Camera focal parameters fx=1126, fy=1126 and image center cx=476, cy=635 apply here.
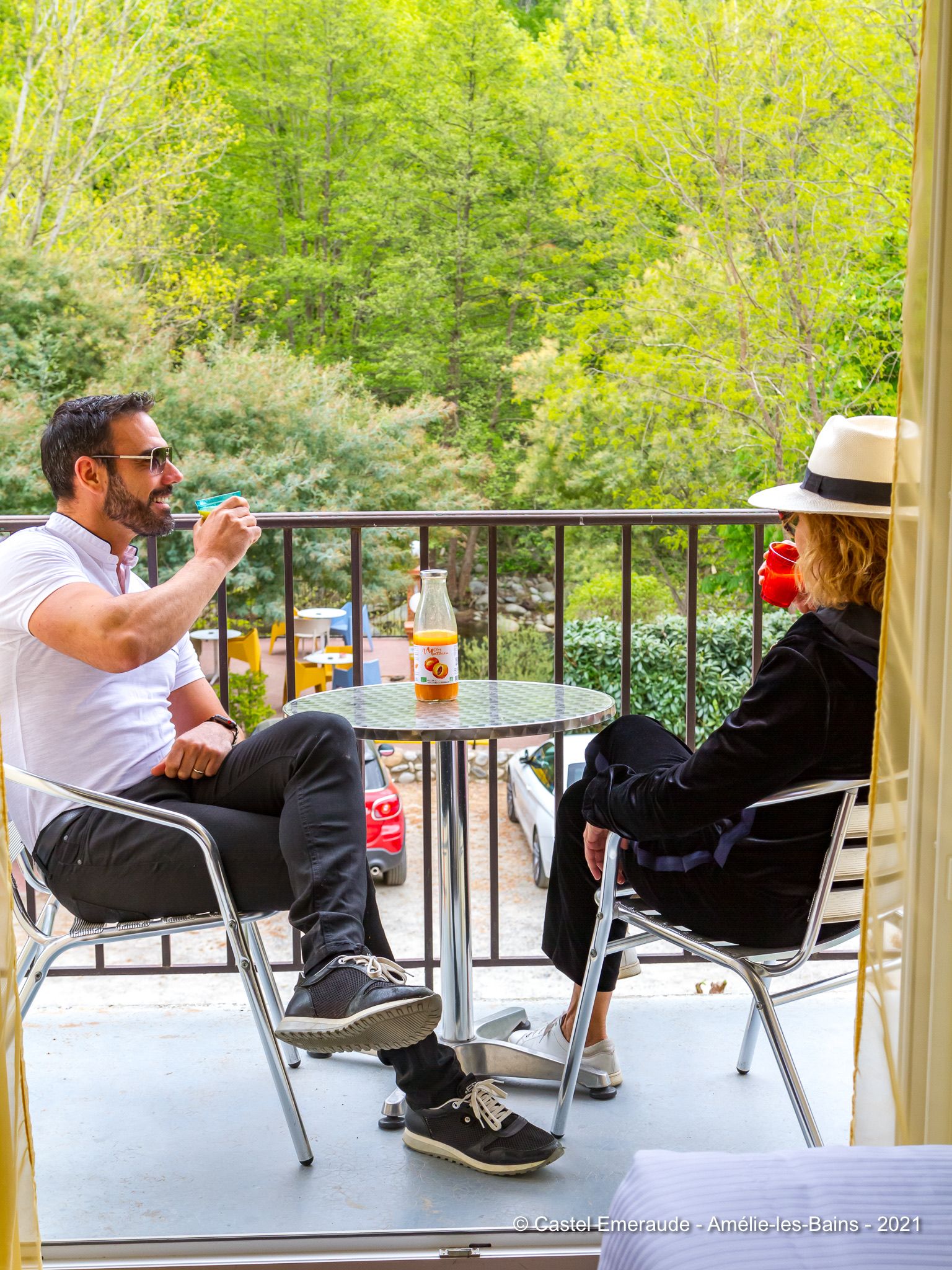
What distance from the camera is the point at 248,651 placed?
478 inches

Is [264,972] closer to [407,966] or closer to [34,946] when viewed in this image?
[34,946]

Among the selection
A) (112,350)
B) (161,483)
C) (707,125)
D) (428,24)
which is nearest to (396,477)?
(112,350)

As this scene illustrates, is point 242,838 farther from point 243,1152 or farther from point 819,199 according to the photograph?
point 819,199

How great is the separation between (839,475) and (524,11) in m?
18.8

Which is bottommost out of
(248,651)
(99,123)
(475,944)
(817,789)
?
(475,944)

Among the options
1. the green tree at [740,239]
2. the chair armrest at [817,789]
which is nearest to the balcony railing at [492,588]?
the chair armrest at [817,789]

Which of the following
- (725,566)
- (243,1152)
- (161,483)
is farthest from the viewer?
(725,566)

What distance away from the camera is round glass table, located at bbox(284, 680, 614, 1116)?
1992mm

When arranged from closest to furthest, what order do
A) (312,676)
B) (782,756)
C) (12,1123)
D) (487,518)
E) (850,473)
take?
(12,1123), (782,756), (850,473), (487,518), (312,676)

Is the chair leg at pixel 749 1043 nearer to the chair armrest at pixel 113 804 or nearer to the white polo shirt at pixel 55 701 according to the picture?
the chair armrest at pixel 113 804

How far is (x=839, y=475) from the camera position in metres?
1.68

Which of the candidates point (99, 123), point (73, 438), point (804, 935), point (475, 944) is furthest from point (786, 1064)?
point (99, 123)

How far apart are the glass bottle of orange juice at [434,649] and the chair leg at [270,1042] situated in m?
0.56

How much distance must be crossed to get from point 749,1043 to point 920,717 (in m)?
1.16
